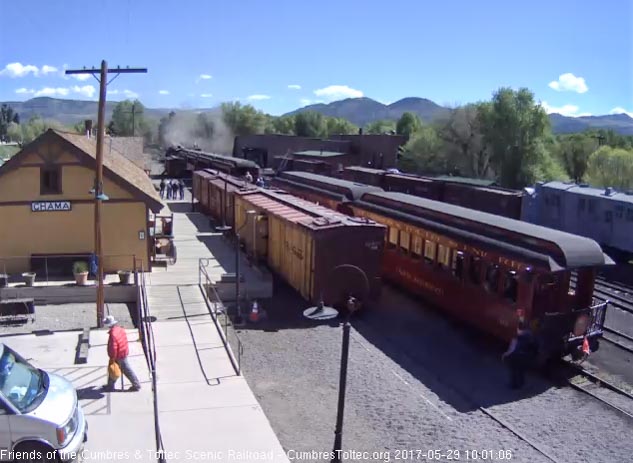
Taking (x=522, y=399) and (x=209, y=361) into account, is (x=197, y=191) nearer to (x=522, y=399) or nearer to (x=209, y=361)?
(x=209, y=361)

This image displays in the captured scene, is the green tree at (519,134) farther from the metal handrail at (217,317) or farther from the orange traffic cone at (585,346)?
the orange traffic cone at (585,346)

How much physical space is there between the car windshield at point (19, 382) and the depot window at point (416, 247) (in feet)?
41.7

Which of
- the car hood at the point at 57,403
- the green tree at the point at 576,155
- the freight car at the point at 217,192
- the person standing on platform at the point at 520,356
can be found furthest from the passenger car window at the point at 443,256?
the green tree at the point at 576,155

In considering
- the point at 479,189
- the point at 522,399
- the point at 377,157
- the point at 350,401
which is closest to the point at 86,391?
the point at 350,401

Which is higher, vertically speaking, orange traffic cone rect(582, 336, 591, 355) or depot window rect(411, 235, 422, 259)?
depot window rect(411, 235, 422, 259)

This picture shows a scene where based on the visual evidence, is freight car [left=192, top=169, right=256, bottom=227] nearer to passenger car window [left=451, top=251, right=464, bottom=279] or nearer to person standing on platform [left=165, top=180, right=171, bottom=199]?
person standing on platform [left=165, top=180, right=171, bottom=199]

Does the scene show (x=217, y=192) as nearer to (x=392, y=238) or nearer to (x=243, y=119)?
(x=392, y=238)

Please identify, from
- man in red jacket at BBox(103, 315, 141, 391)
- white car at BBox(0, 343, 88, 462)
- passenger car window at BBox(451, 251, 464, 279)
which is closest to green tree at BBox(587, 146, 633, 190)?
passenger car window at BBox(451, 251, 464, 279)

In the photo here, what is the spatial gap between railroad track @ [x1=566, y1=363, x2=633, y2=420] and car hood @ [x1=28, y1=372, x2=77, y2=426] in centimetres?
1034

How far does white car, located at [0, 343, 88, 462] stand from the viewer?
8.31 metres

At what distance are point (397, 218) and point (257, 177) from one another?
23.8 metres

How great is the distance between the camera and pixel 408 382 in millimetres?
13375

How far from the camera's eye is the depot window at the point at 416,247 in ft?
63.9

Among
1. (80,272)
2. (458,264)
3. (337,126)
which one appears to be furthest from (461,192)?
(337,126)
